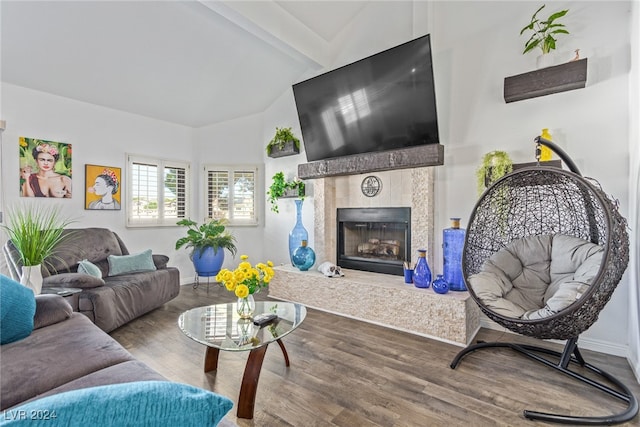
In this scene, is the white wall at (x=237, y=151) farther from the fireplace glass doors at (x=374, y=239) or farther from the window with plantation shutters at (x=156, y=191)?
the fireplace glass doors at (x=374, y=239)

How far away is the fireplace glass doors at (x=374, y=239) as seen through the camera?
3.55 metres

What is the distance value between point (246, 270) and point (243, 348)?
0.54 m

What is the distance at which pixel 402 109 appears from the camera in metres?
3.13

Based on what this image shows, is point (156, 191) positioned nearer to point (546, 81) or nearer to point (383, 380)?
point (383, 380)

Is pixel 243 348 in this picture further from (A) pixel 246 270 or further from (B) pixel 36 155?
(B) pixel 36 155

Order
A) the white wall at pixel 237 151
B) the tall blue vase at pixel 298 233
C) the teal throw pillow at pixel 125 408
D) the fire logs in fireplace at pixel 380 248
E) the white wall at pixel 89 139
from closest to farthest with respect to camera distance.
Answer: the teal throw pillow at pixel 125 408 → the white wall at pixel 89 139 → the fire logs in fireplace at pixel 380 248 → the tall blue vase at pixel 298 233 → the white wall at pixel 237 151

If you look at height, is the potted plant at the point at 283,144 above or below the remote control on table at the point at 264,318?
above

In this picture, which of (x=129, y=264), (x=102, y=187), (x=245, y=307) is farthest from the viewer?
(x=102, y=187)

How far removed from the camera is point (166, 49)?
345 centimetres

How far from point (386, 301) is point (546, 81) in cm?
237

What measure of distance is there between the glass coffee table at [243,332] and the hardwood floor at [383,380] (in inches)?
4.9

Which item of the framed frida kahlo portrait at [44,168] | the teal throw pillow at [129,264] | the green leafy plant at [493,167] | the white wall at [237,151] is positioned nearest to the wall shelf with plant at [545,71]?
the green leafy plant at [493,167]

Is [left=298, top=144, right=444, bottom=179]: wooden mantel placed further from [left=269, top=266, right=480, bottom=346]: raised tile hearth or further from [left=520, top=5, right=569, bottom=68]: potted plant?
[left=269, top=266, right=480, bottom=346]: raised tile hearth

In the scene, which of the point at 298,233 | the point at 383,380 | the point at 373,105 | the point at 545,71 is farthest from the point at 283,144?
the point at 383,380
